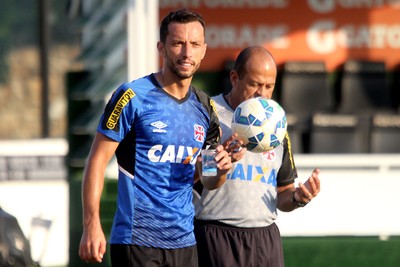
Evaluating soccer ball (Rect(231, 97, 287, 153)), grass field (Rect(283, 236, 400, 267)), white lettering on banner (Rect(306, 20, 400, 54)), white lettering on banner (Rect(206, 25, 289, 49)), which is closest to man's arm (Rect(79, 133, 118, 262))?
soccer ball (Rect(231, 97, 287, 153))

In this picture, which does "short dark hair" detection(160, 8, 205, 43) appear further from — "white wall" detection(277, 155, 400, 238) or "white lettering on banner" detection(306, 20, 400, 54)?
"white lettering on banner" detection(306, 20, 400, 54)

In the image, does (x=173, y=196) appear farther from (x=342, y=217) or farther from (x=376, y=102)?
(x=376, y=102)

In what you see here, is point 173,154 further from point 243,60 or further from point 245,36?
point 245,36

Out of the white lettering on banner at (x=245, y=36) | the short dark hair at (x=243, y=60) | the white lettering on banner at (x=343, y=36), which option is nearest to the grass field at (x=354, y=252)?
the short dark hair at (x=243, y=60)

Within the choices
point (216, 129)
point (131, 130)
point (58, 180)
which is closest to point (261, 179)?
point (216, 129)

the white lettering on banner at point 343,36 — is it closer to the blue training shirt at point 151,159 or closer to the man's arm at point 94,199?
the blue training shirt at point 151,159

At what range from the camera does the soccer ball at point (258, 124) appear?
23.8ft

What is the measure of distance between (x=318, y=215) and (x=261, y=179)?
4744 mm

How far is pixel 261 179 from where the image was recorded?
757 centimetres

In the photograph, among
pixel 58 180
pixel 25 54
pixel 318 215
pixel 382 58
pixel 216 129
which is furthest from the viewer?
pixel 25 54

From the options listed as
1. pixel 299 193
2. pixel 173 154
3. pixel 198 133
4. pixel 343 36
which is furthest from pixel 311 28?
pixel 173 154

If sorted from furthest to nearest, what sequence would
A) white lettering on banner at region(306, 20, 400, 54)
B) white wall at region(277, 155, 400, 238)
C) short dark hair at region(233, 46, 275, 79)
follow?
white lettering on banner at region(306, 20, 400, 54) → white wall at region(277, 155, 400, 238) → short dark hair at region(233, 46, 275, 79)

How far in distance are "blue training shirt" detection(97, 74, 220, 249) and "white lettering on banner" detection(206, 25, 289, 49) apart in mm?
7570

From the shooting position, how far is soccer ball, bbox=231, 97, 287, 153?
23.8ft
